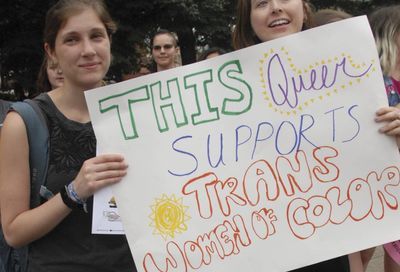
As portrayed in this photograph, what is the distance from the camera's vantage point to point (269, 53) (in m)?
1.79

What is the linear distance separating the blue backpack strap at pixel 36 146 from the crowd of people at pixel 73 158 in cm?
2

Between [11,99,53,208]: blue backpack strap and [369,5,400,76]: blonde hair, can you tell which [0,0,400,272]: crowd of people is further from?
[369,5,400,76]: blonde hair

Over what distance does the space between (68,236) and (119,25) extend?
31.7 feet

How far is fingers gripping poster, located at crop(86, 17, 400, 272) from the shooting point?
1723 mm

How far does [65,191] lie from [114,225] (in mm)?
206

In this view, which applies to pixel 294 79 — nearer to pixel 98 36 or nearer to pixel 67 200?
pixel 98 36

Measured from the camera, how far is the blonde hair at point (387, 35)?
8.68 ft

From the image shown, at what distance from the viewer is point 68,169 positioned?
5.65 feet

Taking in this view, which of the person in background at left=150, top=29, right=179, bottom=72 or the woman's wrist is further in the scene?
the person in background at left=150, top=29, right=179, bottom=72

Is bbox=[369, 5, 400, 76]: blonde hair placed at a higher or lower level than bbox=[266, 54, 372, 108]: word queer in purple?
higher

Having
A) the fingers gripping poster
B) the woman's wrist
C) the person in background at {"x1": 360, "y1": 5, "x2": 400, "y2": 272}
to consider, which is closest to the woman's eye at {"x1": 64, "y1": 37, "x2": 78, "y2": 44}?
the fingers gripping poster

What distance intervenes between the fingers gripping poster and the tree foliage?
896cm

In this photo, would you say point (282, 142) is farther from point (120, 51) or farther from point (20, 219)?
point (120, 51)

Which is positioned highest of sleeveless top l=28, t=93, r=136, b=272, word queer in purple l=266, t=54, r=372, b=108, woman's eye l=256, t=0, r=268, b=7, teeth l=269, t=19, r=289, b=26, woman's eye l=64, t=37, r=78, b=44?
woman's eye l=256, t=0, r=268, b=7
